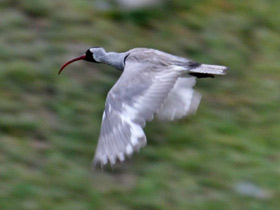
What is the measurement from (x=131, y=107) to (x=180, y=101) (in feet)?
4.43

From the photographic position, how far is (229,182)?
339 inches

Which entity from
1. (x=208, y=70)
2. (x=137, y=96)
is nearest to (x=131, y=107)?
(x=137, y=96)

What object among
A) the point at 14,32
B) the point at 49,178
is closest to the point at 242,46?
the point at 14,32

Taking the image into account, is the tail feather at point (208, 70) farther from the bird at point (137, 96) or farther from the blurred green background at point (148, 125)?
the blurred green background at point (148, 125)

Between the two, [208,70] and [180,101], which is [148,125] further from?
[208,70]

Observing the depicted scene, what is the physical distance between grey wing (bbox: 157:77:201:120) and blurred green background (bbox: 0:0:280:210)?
1.83ft

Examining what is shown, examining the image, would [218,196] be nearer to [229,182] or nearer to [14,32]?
[229,182]

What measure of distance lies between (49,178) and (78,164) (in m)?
0.31

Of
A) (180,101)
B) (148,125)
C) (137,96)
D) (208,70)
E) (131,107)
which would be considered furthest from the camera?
(148,125)

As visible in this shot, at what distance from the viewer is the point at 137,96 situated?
7086 mm

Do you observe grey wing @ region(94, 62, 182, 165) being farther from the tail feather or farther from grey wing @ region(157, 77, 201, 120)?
grey wing @ region(157, 77, 201, 120)

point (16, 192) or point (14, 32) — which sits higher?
point (14, 32)

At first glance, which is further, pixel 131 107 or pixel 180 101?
pixel 180 101

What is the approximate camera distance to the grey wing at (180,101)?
8.14 metres
